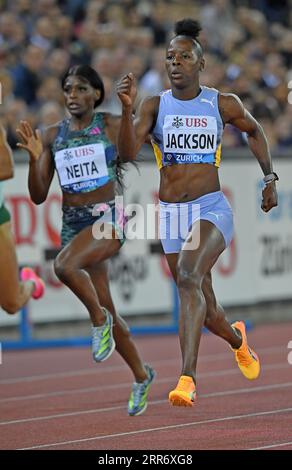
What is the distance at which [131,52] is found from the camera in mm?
16922

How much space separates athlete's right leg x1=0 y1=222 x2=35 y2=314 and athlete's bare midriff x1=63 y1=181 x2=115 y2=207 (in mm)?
777

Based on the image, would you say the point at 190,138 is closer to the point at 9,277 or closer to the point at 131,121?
the point at 131,121

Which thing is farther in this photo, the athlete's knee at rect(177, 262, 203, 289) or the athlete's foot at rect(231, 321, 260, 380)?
the athlete's foot at rect(231, 321, 260, 380)

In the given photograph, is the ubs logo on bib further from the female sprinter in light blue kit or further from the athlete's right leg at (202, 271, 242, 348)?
the athlete's right leg at (202, 271, 242, 348)

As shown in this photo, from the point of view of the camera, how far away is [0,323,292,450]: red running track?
7.88 metres

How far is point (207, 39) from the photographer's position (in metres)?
18.8

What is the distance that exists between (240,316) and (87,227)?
725 cm

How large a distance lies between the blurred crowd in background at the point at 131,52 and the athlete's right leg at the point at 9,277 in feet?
17.8

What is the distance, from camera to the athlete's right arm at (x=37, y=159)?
8977 millimetres

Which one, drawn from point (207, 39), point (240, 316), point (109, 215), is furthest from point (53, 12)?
point (109, 215)

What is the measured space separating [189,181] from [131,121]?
616 mm

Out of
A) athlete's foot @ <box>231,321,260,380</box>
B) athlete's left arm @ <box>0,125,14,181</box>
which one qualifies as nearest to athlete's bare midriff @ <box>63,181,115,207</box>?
athlete's foot @ <box>231,321,260,380</box>

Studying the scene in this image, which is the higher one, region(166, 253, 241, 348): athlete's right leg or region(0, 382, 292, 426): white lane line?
region(166, 253, 241, 348): athlete's right leg
